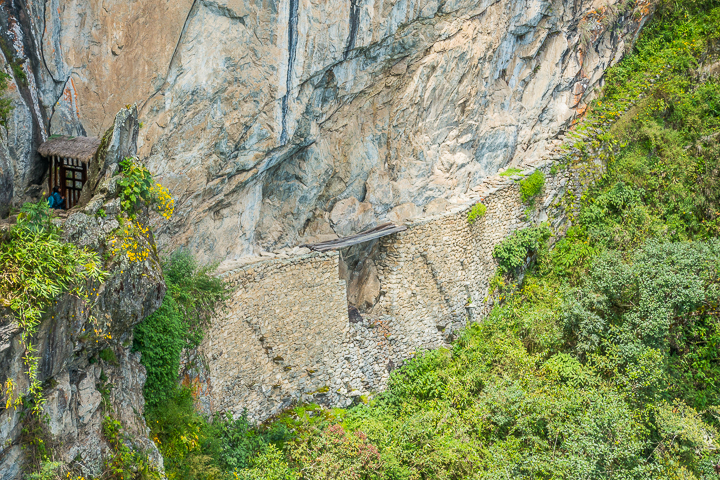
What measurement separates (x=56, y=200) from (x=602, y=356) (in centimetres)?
1126

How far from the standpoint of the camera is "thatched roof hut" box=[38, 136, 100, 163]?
8.89 metres

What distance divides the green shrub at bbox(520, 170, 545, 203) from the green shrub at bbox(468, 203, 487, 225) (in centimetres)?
161

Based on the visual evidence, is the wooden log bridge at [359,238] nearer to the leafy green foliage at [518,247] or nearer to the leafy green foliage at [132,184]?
the leafy green foliage at [518,247]

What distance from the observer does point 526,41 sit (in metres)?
15.5

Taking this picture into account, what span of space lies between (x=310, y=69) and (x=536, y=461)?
8463mm

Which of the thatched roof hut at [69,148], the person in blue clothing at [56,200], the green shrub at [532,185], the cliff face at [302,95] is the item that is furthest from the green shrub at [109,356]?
the green shrub at [532,185]

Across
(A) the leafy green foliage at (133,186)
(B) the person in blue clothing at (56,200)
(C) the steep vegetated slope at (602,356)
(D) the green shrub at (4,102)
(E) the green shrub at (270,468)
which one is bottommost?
(E) the green shrub at (270,468)

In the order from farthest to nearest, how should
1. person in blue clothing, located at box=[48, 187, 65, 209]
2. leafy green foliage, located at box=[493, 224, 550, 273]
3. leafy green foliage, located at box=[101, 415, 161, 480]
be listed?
leafy green foliage, located at box=[493, 224, 550, 273], person in blue clothing, located at box=[48, 187, 65, 209], leafy green foliage, located at box=[101, 415, 161, 480]

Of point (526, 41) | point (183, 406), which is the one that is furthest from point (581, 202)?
point (183, 406)

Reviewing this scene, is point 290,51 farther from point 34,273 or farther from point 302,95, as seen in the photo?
point 34,273

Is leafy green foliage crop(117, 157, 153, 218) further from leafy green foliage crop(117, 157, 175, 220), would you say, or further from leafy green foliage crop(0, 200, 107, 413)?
leafy green foliage crop(0, 200, 107, 413)

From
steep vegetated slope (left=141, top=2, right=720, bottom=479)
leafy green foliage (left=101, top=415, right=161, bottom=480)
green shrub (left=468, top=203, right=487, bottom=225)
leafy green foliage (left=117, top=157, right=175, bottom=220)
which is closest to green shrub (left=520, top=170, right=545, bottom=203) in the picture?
steep vegetated slope (left=141, top=2, right=720, bottom=479)

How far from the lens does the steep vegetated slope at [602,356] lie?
35.9 feet

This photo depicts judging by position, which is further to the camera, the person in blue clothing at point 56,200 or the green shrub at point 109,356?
the person in blue clothing at point 56,200
